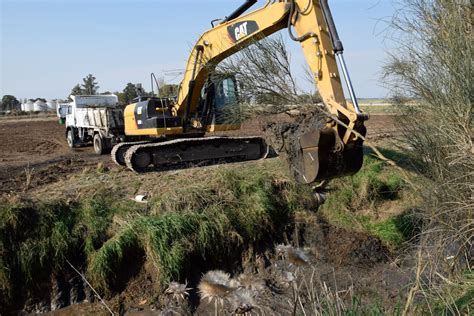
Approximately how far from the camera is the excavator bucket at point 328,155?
507 centimetres

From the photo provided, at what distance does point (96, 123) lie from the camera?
13031mm

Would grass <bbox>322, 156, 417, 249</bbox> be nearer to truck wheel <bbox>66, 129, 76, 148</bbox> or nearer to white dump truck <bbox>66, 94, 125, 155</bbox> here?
white dump truck <bbox>66, 94, 125, 155</bbox>

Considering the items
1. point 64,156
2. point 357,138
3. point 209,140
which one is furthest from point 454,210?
point 64,156

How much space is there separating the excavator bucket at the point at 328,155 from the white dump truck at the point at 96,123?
7.69 metres

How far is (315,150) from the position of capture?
200 inches

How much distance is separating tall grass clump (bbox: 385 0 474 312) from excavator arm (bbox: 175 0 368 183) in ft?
2.36

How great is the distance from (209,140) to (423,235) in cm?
590

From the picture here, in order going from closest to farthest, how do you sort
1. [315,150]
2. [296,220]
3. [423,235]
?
1. [423,235]
2. [315,150]
3. [296,220]

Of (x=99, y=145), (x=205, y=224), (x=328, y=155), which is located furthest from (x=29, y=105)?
(x=328, y=155)

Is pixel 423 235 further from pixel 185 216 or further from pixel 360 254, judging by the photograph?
pixel 185 216

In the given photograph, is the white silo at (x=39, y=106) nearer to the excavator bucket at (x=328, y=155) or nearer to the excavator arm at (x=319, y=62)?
the excavator arm at (x=319, y=62)

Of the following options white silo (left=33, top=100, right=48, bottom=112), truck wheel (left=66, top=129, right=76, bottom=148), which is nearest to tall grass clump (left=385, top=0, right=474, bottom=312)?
truck wheel (left=66, top=129, right=76, bottom=148)

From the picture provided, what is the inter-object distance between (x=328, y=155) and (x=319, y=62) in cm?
134

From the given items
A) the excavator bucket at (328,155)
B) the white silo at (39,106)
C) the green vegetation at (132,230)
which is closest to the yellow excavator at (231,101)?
the excavator bucket at (328,155)
